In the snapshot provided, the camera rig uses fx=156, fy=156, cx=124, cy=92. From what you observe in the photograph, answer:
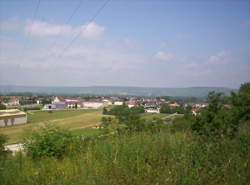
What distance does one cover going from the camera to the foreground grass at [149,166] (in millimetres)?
2102

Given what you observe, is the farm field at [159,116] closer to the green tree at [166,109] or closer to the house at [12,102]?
the green tree at [166,109]

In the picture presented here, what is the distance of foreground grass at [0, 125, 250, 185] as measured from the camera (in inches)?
82.7

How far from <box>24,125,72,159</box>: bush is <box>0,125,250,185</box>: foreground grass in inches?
13.7

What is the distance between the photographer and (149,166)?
234 centimetres

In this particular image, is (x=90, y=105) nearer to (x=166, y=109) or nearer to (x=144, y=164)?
(x=166, y=109)

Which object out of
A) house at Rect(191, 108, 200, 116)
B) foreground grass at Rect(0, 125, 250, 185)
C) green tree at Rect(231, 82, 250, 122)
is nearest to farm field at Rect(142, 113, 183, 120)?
house at Rect(191, 108, 200, 116)

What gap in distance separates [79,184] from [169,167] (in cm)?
129

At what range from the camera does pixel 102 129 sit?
16.1ft

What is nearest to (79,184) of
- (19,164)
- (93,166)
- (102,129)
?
(93,166)

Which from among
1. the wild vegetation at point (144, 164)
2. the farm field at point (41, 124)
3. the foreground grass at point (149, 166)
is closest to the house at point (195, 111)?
the farm field at point (41, 124)

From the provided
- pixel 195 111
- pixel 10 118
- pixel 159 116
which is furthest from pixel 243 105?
pixel 10 118

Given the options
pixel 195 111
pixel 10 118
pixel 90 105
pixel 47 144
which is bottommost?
pixel 90 105

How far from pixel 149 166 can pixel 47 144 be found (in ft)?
8.41

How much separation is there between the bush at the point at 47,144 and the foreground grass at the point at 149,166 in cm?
35
